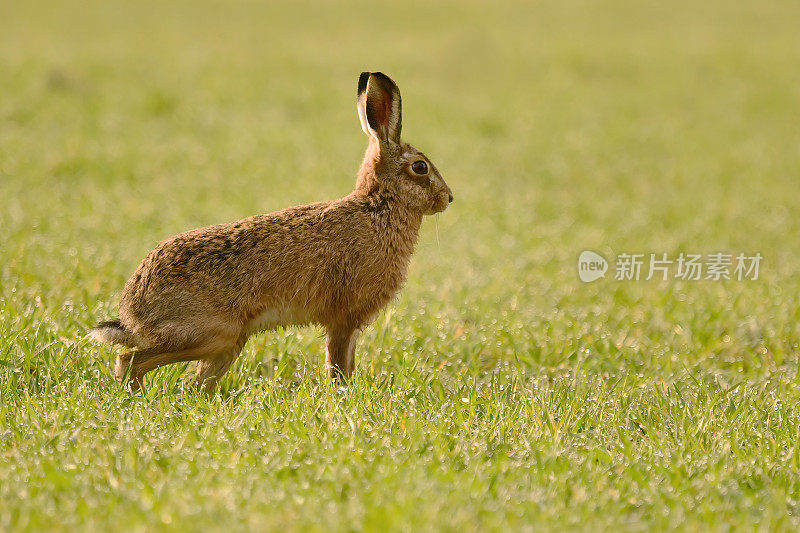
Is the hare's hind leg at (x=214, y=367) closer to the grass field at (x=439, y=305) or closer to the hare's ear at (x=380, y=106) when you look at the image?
the grass field at (x=439, y=305)

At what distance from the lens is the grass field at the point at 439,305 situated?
3.40 meters

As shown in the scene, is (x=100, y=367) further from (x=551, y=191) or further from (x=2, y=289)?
(x=551, y=191)

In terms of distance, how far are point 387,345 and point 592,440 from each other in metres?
1.64

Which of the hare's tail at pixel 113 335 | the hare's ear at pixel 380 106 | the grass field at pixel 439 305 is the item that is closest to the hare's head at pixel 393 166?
the hare's ear at pixel 380 106

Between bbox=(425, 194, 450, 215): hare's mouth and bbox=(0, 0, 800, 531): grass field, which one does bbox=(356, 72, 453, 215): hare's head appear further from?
bbox=(0, 0, 800, 531): grass field

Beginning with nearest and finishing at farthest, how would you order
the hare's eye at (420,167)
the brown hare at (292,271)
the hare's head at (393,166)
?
the brown hare at (292,271)
the hare's head at (393,166)
the hare's eye at (420,167)

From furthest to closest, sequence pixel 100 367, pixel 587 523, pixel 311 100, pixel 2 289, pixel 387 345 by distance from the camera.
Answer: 1. pixel 311 100
2. pixel 2 289
3. pixel 387 345
4. pixel 100 367
5. pixel 587 523

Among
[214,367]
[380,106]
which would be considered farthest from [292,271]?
[380,106]

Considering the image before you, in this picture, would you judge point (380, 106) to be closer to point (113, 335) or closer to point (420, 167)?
point (420, 167)

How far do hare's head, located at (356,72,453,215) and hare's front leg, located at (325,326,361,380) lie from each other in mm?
741

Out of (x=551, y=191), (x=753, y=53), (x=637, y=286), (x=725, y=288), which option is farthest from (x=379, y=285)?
(x=753, y=53)

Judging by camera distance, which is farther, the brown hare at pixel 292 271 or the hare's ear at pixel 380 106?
the hare's ear at pixel 380 106

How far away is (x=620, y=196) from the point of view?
468 inches

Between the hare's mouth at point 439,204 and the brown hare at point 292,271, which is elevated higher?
the hare's mouth at point 439,204
